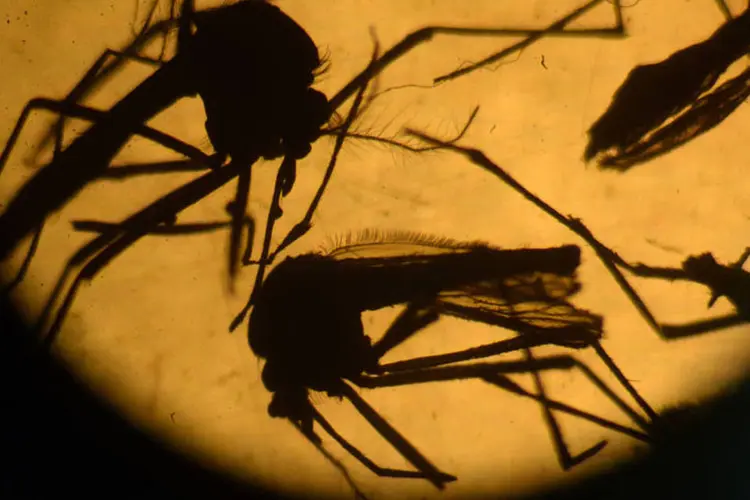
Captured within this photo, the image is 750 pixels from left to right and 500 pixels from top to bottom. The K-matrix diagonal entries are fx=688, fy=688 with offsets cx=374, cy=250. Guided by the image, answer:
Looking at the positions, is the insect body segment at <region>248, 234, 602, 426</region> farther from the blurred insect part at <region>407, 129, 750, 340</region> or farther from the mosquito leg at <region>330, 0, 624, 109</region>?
the mosquito leg at <region>330, 0, 624, 109</region>

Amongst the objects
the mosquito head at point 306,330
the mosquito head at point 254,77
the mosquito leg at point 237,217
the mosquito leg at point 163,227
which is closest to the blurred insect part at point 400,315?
the mosquito head at point 306,330

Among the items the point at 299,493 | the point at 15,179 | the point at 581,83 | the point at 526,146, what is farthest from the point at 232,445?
the point at 581,83

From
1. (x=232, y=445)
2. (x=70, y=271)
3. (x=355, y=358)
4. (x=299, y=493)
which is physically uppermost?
(x=70, y=271)

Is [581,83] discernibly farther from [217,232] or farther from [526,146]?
Answer: [217,232]

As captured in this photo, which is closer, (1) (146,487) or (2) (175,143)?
(2) (175,143)

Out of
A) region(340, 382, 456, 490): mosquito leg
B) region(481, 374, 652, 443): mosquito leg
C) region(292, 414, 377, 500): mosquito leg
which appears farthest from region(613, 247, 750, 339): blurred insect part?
region(292, 414, 377, 500): mosquito leg

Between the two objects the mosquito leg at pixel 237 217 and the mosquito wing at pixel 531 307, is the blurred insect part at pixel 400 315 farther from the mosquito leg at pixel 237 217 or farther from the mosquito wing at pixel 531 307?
the mosquito leg at pixel 237 217

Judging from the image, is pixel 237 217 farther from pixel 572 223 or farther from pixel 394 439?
pixel 572 223
